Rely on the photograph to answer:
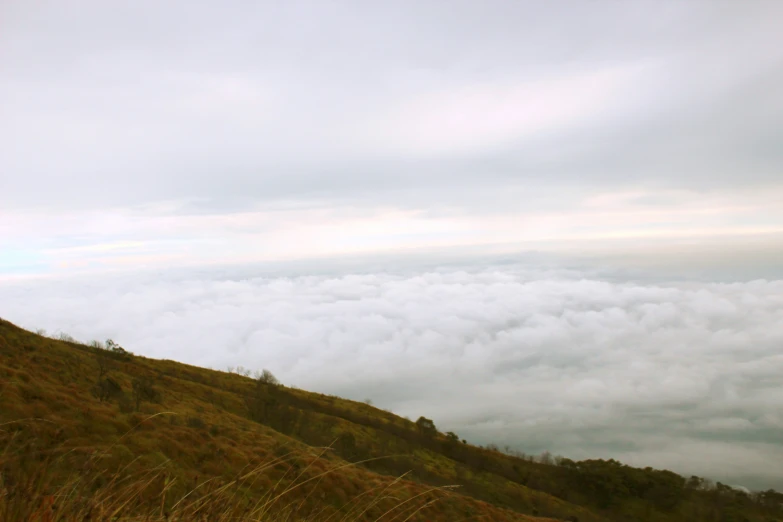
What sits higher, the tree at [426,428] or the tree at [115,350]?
the tree at [115,350]

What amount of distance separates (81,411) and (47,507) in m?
15.8

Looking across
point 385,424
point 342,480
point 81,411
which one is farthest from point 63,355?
point 385,424

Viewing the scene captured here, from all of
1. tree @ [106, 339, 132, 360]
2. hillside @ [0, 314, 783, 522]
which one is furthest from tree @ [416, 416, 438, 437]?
tree @ [106, 339, 132, 360]

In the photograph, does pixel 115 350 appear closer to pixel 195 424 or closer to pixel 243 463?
pixel 195 424

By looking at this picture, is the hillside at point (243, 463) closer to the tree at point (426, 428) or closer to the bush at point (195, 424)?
the bush at point (195, 424)

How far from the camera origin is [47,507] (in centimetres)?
318

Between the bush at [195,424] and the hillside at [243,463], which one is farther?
the bush at [195,424]

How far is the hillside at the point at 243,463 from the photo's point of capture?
4211 millimetres

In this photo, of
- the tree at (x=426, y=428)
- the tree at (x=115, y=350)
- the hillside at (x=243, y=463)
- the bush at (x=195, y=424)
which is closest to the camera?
the hillside at (x=243, y=463)

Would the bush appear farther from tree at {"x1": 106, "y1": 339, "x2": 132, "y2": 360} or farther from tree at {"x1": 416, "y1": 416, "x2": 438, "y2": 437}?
tree at {"x1": 416, "y1": 416, "x2": 438, "y2": 437}

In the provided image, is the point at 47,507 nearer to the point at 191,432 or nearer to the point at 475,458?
the point at 191,432

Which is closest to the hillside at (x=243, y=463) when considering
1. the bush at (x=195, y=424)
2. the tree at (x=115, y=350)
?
the bush at (x=195, y=424)

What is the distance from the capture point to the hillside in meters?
4.21

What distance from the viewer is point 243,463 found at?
18016 mm
